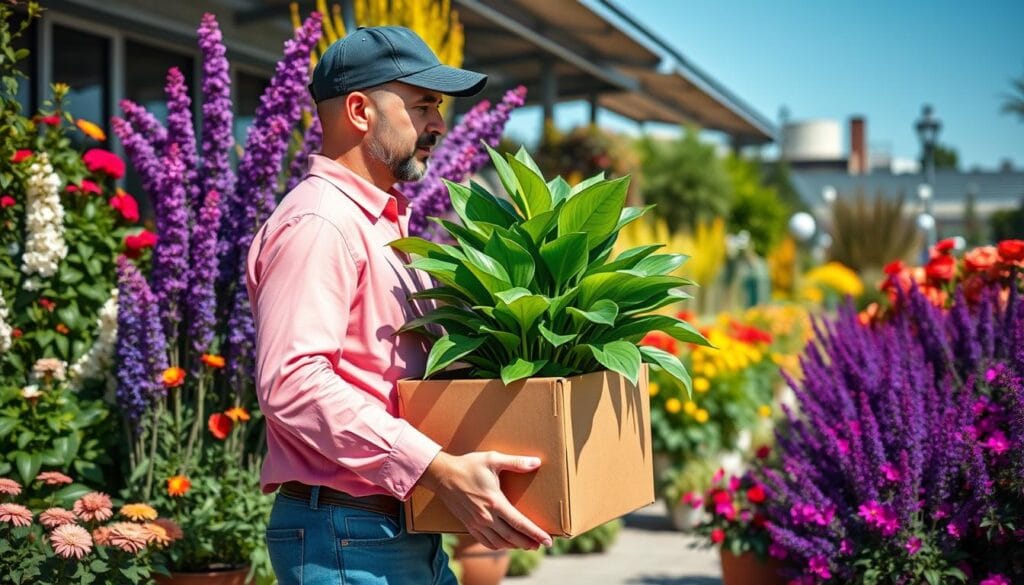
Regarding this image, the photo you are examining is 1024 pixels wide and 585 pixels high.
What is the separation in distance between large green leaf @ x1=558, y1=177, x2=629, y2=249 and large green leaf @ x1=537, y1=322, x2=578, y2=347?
191 mm

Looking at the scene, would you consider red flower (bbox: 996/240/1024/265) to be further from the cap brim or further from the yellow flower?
the yellow flower

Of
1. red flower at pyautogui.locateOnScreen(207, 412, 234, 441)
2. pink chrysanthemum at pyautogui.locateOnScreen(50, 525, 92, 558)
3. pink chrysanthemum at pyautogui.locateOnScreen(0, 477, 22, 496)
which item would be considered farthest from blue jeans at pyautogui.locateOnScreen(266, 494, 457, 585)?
red flower at pyautogui.locateOnScreen(207, 412, 234, 441)

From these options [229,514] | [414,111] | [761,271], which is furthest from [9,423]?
[761,271]

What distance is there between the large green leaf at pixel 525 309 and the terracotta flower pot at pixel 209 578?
66.0 inches

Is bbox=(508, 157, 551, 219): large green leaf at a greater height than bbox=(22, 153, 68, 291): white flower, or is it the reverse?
bbox=(22, 153, 68, 291): white flower

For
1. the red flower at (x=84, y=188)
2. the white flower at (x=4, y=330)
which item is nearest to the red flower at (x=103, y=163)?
the red flower at (x=84, y=188)

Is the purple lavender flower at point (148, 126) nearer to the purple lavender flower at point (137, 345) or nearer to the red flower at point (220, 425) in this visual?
the purple lavender flower at point (137, 345)

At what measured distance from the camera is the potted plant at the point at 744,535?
157 inches

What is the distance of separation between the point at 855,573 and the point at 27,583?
7.24ft

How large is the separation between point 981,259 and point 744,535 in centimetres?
128

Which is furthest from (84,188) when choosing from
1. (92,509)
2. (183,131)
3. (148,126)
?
(92,509)

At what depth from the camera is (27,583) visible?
2.57 m

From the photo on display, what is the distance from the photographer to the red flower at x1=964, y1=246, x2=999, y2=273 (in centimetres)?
381

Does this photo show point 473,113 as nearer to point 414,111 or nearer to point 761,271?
point 414,111
